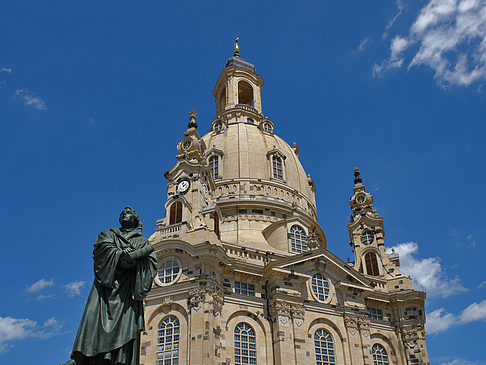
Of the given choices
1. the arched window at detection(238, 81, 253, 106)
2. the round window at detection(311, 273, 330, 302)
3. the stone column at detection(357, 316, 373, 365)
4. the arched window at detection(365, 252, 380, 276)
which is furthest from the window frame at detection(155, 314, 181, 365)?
the arched window at detection(238, 81, 253, 106)

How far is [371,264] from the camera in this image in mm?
44938

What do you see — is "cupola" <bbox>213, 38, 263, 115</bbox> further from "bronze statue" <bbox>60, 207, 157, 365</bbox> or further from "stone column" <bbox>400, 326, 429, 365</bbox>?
"bronze statue" <bbox>60, 207, 157, 365</bbox>

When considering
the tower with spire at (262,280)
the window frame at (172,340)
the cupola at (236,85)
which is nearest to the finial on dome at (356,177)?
the tower with spire at (262,280)

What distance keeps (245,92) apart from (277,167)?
2008 cm

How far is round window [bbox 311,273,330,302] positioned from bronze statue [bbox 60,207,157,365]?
29.5m

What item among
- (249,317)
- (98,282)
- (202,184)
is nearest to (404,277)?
(249,317)

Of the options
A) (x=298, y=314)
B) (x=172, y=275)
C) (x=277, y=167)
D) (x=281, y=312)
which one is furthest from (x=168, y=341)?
(x=277, y=167)

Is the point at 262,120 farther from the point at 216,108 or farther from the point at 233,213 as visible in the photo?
the point at 233,213

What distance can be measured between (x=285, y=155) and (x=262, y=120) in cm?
729

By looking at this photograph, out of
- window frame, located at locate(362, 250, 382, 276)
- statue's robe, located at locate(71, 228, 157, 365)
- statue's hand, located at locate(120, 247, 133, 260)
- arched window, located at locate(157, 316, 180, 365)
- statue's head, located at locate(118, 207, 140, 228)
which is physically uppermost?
window frame, located at locate(362, 250, 382, 276)

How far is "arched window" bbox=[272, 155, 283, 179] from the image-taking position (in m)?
49.5

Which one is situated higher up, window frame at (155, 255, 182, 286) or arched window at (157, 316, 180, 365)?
window frame at (155, 255, 182, 286)

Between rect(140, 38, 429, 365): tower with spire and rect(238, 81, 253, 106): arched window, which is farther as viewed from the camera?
rect(238, 81, 253, 106): arched window

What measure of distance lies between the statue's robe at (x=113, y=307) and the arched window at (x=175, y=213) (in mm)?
28057
